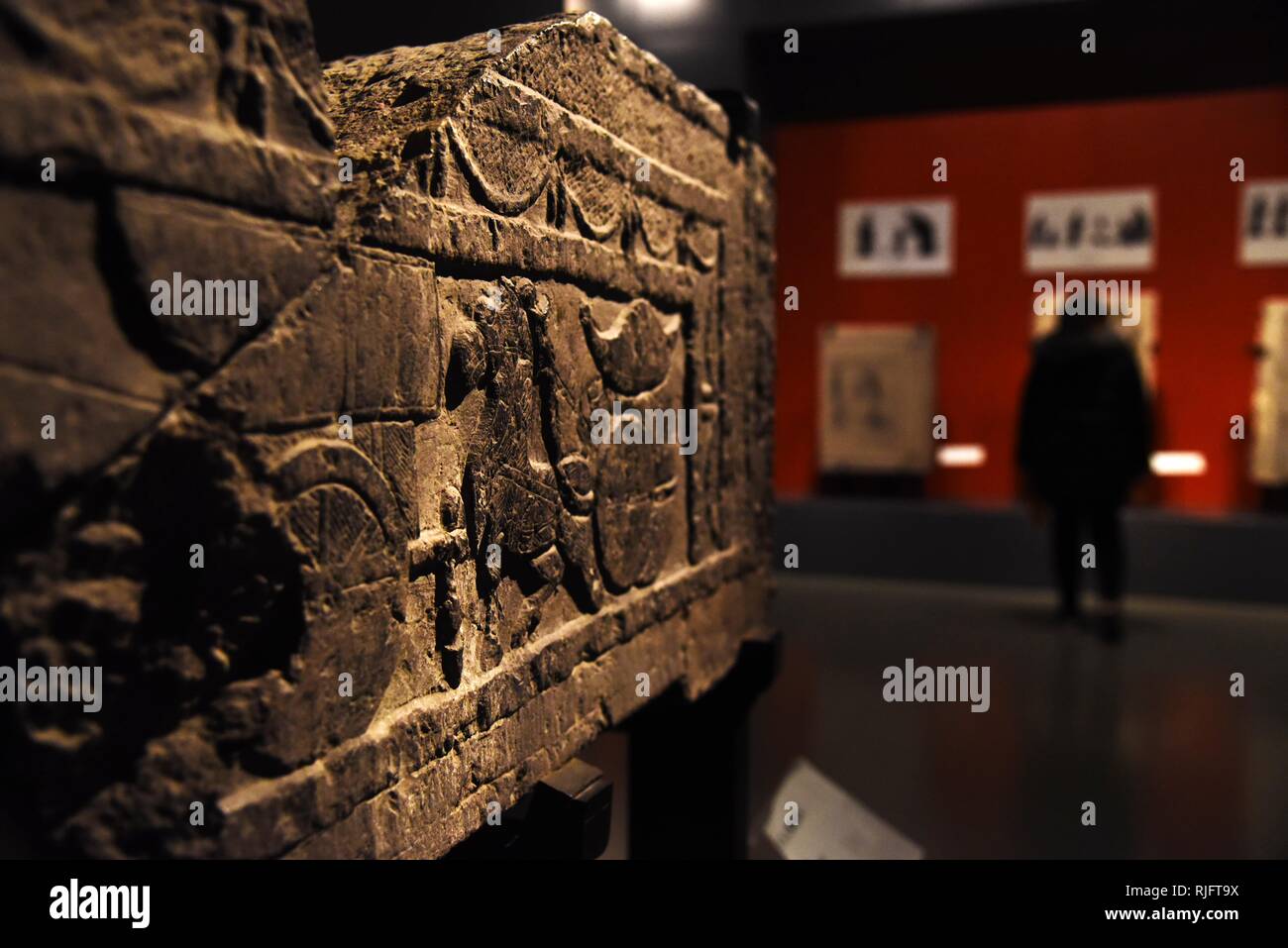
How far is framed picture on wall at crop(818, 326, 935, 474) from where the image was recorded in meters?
6.79

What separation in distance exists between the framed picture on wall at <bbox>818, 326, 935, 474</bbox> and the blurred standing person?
125 centimetres

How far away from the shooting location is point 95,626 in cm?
119

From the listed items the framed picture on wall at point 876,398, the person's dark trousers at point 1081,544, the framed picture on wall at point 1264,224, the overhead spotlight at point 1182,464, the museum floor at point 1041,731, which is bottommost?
the museum floor at point 1041,731

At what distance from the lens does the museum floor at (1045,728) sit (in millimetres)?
3508

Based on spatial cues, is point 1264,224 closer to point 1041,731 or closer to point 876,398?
point 876,398

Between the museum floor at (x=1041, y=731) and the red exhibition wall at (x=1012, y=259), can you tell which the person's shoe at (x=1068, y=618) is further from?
the red exhibition wall at (x=1012, y=259)

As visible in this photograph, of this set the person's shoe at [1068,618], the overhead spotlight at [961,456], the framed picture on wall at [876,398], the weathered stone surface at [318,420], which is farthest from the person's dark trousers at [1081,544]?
the weathered stone surface at [318,420]

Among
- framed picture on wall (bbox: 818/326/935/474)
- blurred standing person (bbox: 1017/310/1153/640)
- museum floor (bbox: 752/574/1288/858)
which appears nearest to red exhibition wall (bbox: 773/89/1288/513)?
framed picture on wall (bbox: 818/326/935/474)

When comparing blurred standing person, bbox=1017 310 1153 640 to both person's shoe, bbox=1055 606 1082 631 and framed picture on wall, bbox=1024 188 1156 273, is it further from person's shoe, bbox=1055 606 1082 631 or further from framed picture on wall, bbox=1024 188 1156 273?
framed picture on wall, bbox=1024 188 1156 273

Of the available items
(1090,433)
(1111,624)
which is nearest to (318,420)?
(1090,433)

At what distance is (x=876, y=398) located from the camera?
6.86m

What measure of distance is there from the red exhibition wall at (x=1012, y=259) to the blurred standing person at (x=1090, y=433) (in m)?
1.22
